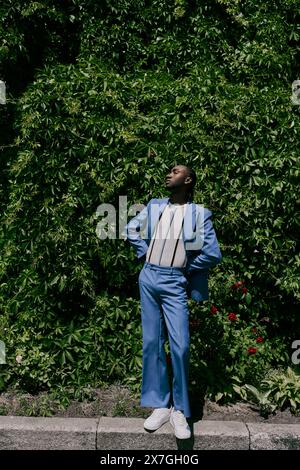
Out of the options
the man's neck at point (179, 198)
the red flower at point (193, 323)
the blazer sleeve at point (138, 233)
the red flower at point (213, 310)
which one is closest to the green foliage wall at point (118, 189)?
the red flower at point (213, 310)

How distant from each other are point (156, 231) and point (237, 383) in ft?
4.86

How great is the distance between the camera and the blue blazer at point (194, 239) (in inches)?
164

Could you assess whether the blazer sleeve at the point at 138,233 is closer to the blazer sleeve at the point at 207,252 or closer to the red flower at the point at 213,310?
the blazer sleeve at the point at 207,252

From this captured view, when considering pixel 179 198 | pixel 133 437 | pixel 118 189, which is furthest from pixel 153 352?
pixel 118 189

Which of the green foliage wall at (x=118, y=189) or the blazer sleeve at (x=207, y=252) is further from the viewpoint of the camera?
the green foliage wall at (x=118, y=189)

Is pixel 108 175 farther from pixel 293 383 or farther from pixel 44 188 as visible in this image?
pixel 293 383

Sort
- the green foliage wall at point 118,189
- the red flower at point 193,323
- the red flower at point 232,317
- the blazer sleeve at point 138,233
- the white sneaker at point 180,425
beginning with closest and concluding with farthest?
the white sneaker at point 180,425 < the blazer sleeve at point 138,233 < the red flower at point 193,323 < the red flower at point 232,317 < the green foliage wall at point 118,189

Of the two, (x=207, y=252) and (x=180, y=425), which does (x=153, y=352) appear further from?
(x=207, y=252)

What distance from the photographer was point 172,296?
415 centimetres

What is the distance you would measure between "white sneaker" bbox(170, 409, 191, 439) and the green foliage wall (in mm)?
848

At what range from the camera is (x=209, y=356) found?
488 cm

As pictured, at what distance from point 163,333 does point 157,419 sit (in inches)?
23.1

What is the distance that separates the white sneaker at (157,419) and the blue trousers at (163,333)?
3 centimetres

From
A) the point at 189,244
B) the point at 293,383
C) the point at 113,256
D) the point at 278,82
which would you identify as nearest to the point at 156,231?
the point at 189,244
